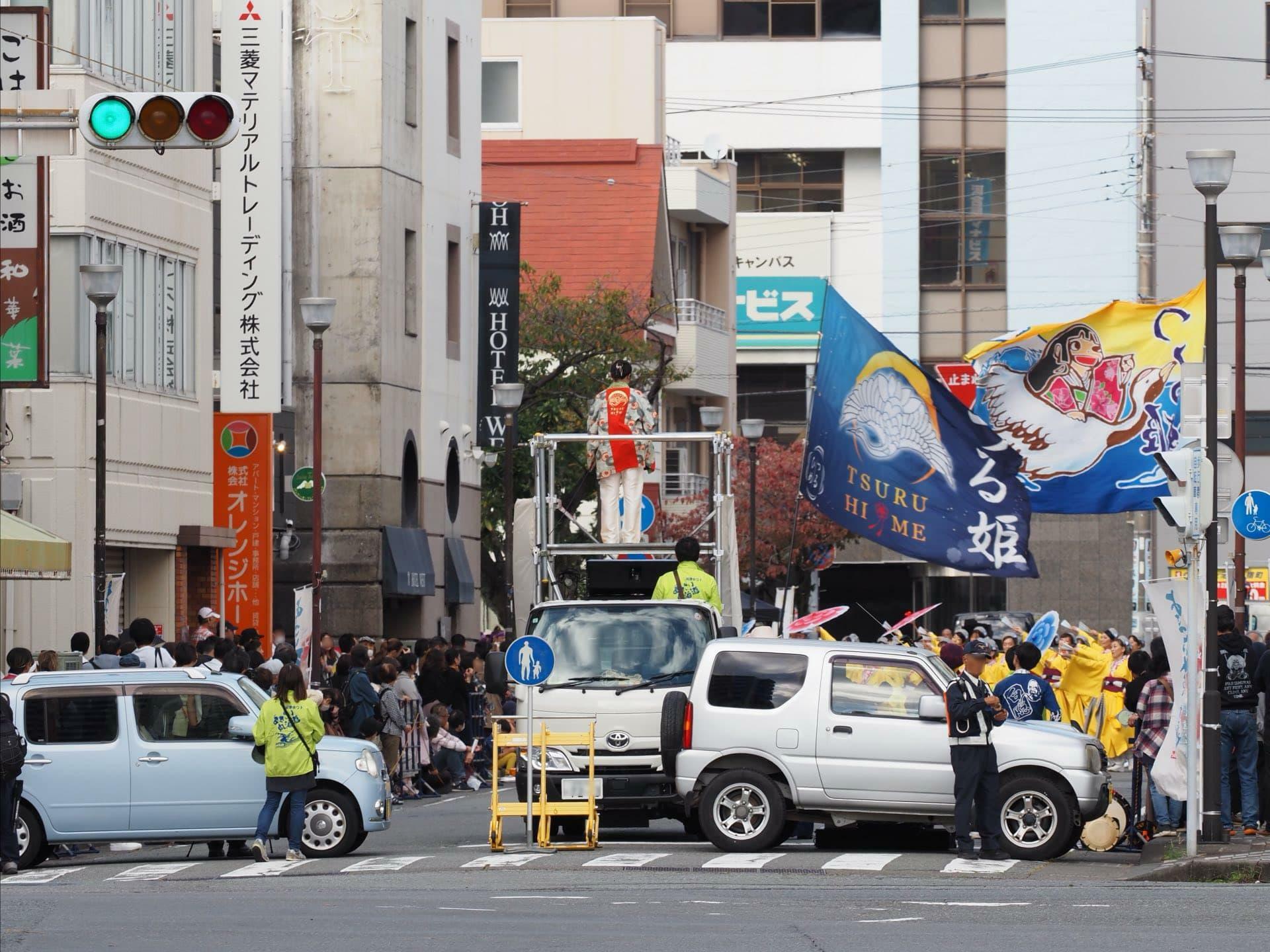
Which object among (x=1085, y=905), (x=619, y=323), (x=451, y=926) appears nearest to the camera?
(x=451, y=926)

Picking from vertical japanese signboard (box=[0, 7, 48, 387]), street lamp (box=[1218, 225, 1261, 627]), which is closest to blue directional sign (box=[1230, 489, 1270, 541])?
street lamp (box=[1218, 225, 1261, 627])

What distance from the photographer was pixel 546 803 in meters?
20.6

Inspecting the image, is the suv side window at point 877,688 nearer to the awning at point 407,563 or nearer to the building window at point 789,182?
the awning at point 407,563

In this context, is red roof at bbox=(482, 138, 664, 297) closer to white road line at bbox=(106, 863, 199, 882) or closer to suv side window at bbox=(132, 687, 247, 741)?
suv side window at bbox=(132, 687, 247, 741)

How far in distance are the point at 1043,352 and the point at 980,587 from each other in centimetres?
4781

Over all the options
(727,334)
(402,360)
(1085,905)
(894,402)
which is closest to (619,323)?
(402,360)

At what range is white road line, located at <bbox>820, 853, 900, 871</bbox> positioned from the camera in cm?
1909

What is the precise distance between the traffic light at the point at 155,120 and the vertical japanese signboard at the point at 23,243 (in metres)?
9.31

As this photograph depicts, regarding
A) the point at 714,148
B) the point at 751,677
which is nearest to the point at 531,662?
the point at 751,677

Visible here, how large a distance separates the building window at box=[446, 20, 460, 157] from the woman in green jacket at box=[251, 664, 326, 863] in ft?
87.4

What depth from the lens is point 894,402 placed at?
918 inches

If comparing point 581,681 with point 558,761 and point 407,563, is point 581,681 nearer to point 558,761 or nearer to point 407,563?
point 558,761

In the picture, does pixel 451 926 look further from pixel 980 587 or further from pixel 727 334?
pixel 980 587

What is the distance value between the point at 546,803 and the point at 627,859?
1.19 metres
